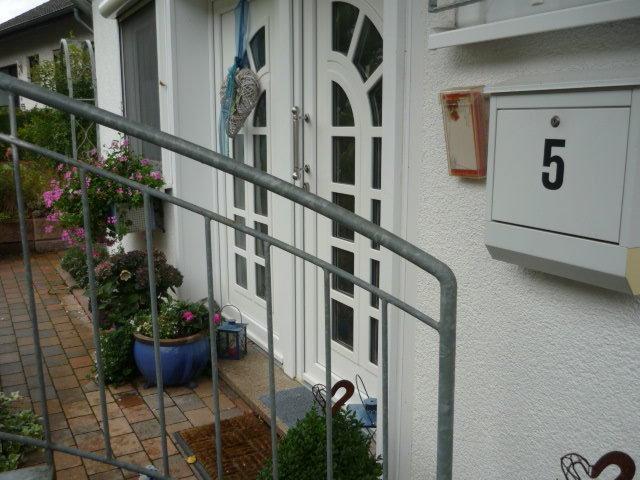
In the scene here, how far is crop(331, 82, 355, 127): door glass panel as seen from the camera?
3.15m

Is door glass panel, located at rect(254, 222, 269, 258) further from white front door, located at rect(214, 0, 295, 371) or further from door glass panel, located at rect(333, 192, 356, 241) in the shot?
door glass panel, located at rect(333, 192, 356, 241)

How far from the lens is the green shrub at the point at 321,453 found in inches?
90.2

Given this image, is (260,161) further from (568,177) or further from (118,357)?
Result: (568,177)

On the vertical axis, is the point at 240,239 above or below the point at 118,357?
above

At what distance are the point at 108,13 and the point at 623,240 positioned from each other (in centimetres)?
569

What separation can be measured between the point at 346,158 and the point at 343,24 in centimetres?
64

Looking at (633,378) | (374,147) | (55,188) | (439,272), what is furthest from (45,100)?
(55,188)

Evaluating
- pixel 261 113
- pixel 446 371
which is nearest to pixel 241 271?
pixel 261 113

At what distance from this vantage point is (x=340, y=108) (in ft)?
10.6

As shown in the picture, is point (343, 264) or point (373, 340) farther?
point (343, 264)

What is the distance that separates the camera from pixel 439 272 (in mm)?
1276

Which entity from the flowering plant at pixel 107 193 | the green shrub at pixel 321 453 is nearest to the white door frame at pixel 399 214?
the green shrub at pixel 321 453

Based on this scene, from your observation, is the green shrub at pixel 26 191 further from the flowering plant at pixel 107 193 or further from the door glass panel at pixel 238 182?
the door glass panel at pixel 238 182

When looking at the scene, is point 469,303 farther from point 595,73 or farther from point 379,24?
point 379,24
